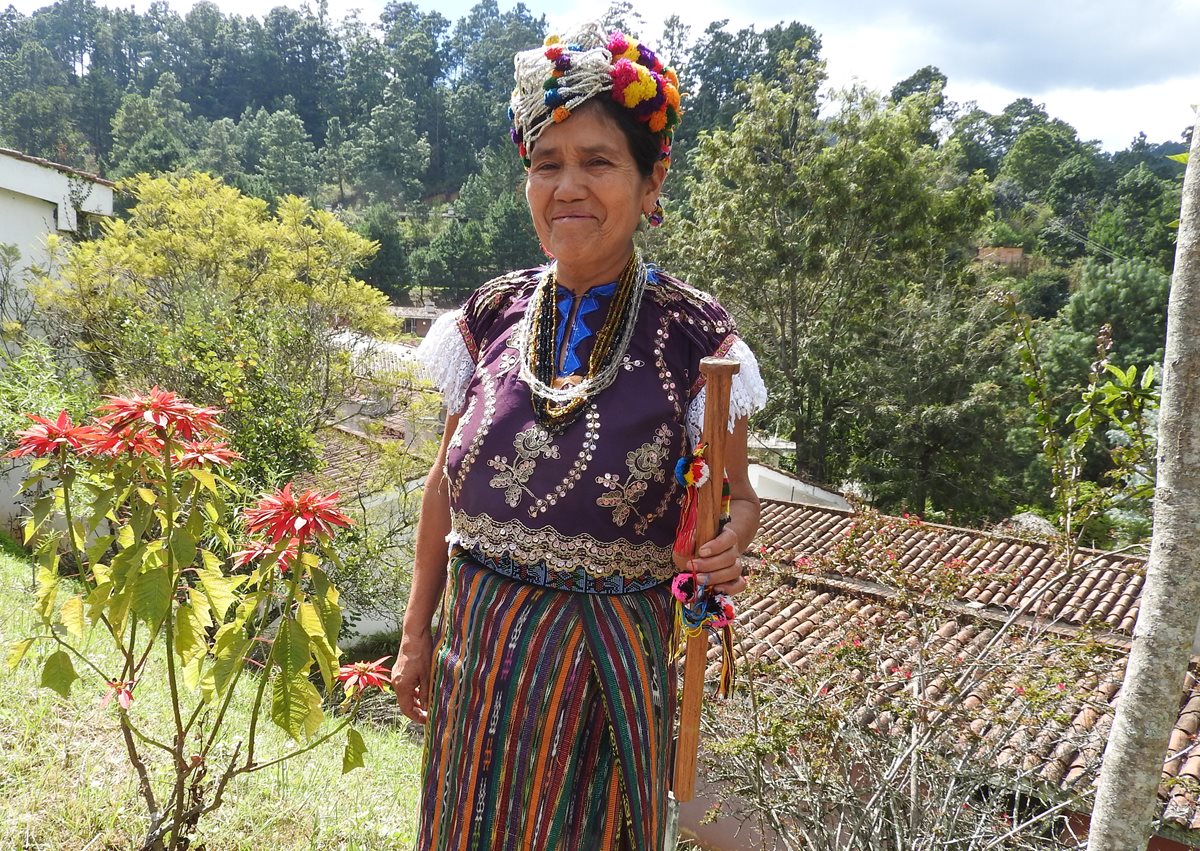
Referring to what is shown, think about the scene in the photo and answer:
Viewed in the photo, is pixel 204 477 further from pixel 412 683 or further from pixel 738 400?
pixel 738 400

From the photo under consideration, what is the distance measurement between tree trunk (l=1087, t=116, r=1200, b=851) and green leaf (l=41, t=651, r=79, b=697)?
7.43 ft

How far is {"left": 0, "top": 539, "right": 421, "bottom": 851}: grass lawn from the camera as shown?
2.42 meters

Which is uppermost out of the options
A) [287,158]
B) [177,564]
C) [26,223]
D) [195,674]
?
[287,158]

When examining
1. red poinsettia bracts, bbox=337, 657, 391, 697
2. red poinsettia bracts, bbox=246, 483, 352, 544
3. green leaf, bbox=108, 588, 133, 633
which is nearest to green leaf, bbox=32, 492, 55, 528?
green leaf, bbox=108, 588, 133, 633

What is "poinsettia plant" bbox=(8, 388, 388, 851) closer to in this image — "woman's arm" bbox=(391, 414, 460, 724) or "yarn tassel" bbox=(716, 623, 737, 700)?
"woman's arm" bbox=(391, 414, 460, 724)

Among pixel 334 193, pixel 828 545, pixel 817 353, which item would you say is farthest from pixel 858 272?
pixel 334 193

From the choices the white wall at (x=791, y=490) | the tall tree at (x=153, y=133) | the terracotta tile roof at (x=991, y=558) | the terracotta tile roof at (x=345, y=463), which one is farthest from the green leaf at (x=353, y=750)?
the tall tree at (x=153, y=133)

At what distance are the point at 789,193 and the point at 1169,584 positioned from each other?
1786 cm

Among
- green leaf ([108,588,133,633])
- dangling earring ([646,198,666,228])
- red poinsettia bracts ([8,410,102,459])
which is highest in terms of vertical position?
dangling earring ([646,198,666,228])

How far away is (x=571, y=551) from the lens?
1.51 meters

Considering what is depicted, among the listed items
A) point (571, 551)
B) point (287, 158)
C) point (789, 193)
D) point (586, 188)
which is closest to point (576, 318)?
point (586, 188)

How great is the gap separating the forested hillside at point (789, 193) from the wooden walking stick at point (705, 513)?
4.57 ft

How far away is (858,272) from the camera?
18578 mm

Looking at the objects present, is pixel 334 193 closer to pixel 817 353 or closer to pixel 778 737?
pixel 817 353
